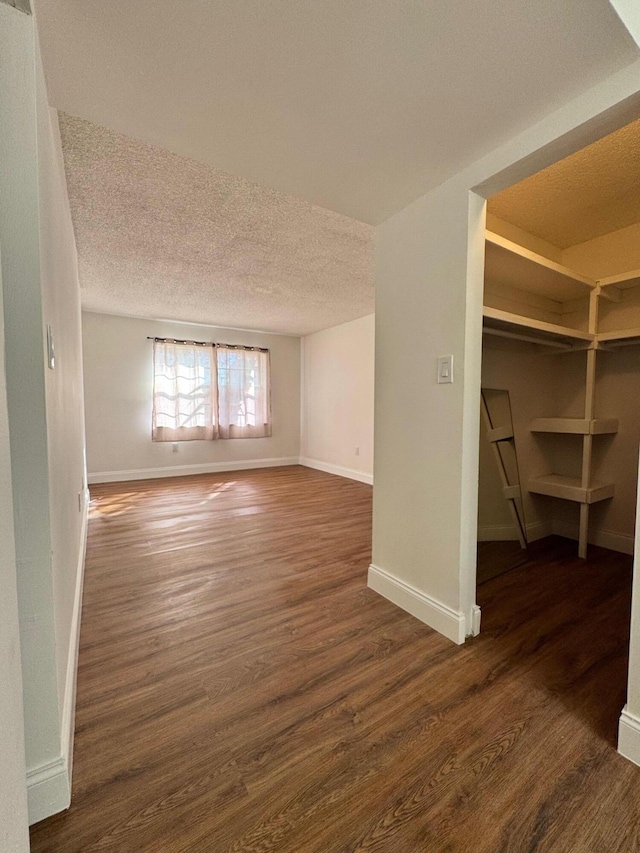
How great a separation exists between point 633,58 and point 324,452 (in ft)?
17.5

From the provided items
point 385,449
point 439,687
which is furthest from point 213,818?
point 385,449

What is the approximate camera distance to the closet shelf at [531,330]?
6.32 ft

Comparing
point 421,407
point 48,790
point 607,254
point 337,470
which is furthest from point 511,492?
point 337,470

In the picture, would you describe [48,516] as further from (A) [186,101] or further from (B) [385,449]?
(B) [385,449]

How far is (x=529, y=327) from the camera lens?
6.88ft

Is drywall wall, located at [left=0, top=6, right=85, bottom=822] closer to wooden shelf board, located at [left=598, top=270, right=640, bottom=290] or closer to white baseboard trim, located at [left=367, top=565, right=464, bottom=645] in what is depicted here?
white baseboard trim, located at [left=367, top=565, right=464, bottom=645]

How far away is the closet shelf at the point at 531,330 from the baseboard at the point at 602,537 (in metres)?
1.42

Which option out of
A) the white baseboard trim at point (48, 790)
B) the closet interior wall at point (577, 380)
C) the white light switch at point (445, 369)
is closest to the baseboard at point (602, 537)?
the closet interior wall at point (577, 380)

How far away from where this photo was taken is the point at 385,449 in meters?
2.06

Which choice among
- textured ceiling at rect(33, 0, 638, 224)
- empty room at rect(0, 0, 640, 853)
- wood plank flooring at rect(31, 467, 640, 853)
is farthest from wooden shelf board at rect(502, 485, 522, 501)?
textured ceiling at rect(33, 0, 638, 224)

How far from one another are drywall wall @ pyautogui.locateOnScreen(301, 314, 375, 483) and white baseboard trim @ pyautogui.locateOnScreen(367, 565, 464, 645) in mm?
3004

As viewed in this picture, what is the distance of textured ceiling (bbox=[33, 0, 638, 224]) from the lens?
0.94m

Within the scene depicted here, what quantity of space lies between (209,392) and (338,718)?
5.04 m

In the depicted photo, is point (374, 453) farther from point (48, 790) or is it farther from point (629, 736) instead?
point (48, 790)
